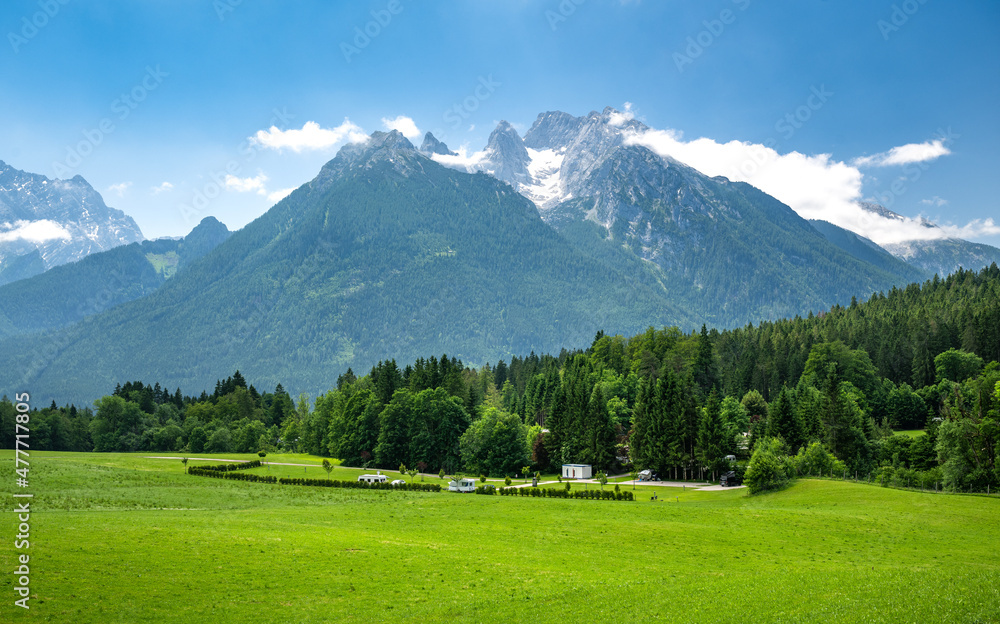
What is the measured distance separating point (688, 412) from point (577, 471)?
64.2 ft

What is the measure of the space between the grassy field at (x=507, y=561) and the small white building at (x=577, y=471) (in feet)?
124

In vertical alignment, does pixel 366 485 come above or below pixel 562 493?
below

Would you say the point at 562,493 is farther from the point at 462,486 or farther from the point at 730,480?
the point at 730,480

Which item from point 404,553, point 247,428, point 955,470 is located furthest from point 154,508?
point 247,428

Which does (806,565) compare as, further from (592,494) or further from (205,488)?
(205,488)

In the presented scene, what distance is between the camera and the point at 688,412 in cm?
9362

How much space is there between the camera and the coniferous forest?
3231 inches

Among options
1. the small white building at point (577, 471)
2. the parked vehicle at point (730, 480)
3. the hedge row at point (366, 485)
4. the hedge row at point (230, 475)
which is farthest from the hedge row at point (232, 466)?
the parked vehicle at point (730, 480)

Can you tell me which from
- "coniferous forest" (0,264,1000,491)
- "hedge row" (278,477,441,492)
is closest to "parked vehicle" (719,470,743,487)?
"coniferous forest" (0,264,1000,491)

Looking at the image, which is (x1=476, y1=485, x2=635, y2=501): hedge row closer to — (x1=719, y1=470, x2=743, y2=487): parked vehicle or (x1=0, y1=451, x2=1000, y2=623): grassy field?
(x1=0, y1=451, x2=1000, y2=623): grassy field

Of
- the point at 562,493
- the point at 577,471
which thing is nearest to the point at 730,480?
the point at 577,471

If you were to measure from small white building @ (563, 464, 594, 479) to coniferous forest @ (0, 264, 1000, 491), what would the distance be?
5.26m

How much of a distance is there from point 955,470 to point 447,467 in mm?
74666

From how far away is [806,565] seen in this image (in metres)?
34.3
